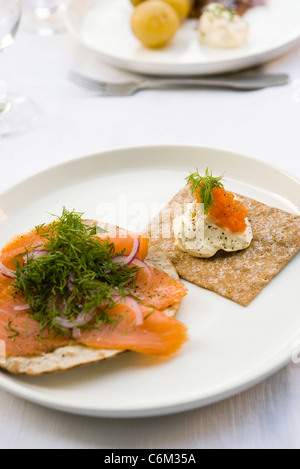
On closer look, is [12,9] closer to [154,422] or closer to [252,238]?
[252,238]

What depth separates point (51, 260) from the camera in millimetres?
1771

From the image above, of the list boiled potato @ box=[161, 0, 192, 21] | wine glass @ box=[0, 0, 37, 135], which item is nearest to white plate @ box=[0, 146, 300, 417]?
wine glass @ box=[0, 0, 37, 135]

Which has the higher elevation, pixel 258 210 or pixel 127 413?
pixel 258 210

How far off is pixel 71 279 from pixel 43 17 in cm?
306

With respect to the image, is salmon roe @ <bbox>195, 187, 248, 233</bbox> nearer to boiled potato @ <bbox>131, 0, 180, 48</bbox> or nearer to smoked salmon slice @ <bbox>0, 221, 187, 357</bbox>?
smoked salmon slice @ <bbox>0, 221, 187, 357</bbox>

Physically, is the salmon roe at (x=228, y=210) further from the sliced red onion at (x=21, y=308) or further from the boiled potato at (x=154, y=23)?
the boiled potato at (x=154, y=23)

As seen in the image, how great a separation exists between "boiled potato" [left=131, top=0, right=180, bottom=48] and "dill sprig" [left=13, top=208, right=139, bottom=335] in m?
1.85

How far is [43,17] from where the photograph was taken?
13.4ft

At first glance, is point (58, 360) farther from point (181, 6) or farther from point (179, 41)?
point (181, 6)

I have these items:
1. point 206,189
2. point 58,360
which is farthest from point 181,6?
point 58,360

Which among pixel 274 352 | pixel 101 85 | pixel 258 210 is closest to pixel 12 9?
pixel 101 85

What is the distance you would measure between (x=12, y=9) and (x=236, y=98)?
138 centimetres

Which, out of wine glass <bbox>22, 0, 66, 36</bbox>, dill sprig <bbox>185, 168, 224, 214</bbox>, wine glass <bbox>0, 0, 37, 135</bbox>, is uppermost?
wine glass <bbox>22, 0, 66, 36</bbox>

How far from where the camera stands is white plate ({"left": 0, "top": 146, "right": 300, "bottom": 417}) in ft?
4.87
